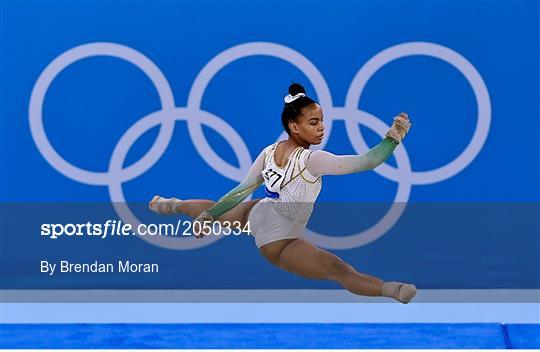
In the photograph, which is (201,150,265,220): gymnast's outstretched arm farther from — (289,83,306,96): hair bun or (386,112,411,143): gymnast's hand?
(386,112,411,143): gymnast's hand

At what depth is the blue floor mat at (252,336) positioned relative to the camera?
7371 millimetres

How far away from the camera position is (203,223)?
24.9ft

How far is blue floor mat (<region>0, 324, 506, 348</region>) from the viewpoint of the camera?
7371 millimetres

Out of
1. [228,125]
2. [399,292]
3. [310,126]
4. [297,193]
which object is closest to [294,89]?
[310,126]

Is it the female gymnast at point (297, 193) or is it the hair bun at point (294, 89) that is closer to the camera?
the female gymnast at point (297, 193)

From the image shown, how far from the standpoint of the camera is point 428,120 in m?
8.69

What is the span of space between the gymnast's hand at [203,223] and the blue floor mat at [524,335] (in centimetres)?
209

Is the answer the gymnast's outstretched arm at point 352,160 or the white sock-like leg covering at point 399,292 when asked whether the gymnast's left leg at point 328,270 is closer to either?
the white sock-like leg covering at point 399,292

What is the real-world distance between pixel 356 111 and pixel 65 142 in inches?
86.3

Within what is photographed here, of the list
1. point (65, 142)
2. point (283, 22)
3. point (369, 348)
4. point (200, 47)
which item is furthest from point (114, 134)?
point (369, 348)

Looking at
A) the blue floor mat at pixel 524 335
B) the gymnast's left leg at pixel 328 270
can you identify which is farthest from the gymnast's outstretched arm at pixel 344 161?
the blue floor mat at pixel 524 335

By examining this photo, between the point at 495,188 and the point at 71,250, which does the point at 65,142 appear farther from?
the point at 495,188

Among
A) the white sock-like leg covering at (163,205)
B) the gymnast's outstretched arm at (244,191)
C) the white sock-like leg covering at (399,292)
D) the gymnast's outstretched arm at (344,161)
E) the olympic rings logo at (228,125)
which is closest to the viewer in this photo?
the gymnast's outstretched arm at (344,161)

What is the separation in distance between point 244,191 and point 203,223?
1.48ft
